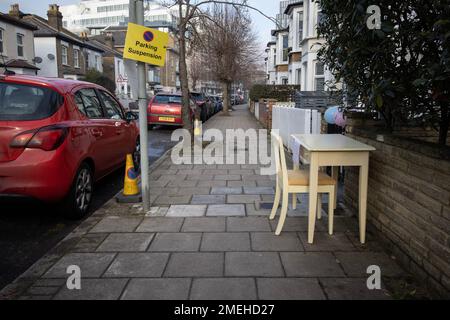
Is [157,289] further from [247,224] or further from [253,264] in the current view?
[247,224]

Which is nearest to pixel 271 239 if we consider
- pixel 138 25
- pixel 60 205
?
pixel 60 205

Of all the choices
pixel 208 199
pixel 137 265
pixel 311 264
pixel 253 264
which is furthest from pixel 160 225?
pixel 311 264

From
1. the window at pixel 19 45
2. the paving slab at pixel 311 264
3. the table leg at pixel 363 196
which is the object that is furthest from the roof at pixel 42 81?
the window at pixel 19 45

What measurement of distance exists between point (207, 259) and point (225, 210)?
1621 millimetres

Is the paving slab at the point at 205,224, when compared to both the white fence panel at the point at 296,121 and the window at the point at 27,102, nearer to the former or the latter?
the window at the point at 27,102

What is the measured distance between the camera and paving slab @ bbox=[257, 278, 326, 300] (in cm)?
300

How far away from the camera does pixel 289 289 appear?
3.12m

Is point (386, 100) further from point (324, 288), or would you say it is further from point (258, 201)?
point (258, 201)

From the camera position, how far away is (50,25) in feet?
112

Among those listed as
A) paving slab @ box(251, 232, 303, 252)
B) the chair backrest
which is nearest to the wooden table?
Answer: paving slab @ box(251, 232, 303, 252)

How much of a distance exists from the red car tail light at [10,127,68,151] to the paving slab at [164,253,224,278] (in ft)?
6.20

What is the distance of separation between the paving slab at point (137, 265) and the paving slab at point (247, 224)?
3.39 ft

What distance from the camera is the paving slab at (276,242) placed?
3970 millimetres
